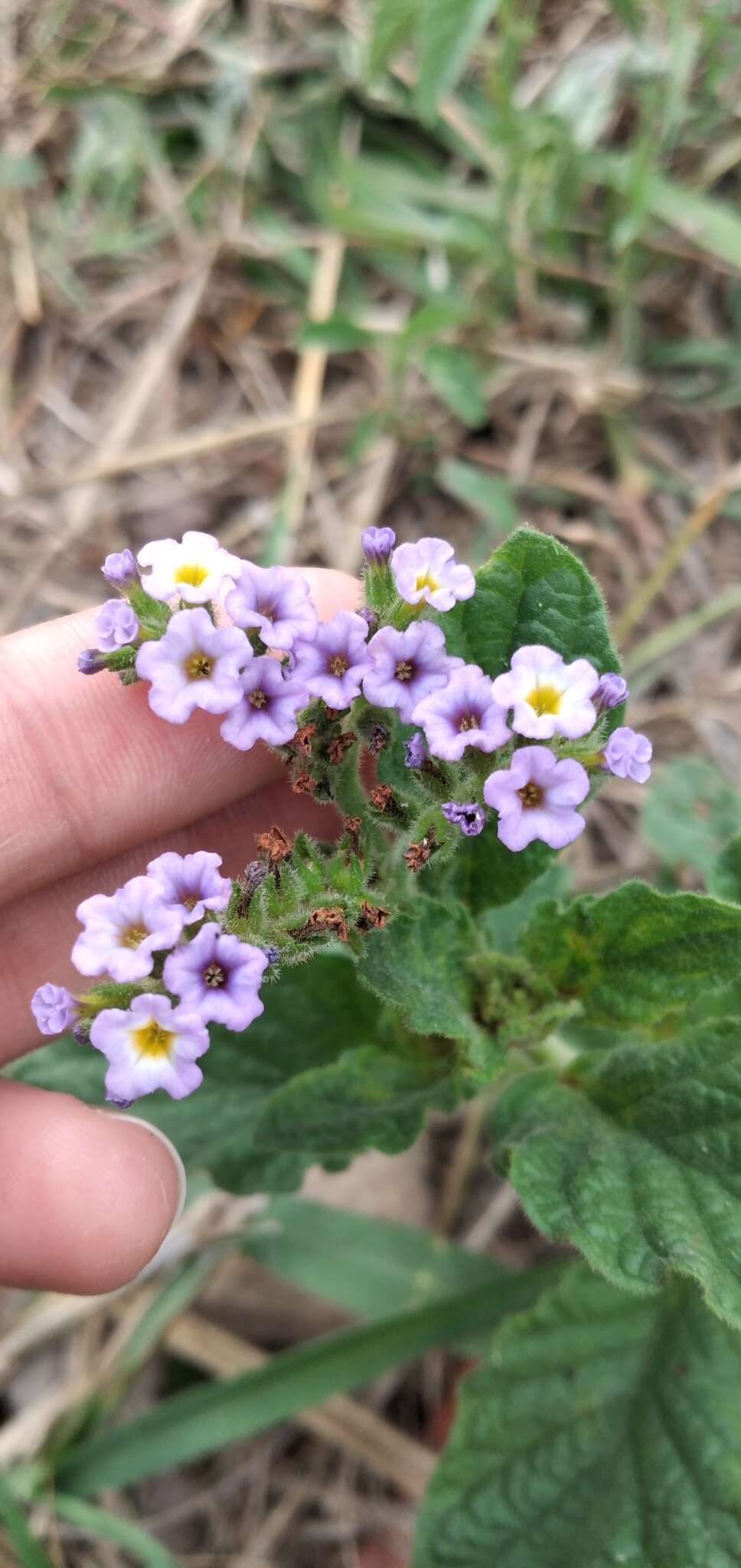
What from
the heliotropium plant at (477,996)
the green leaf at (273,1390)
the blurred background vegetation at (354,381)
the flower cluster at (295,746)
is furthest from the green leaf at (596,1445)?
the flower cluster at (295,746)

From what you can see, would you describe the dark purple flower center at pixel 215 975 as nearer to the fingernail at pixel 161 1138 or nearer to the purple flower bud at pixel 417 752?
the purple flower bud at pixel 417 752

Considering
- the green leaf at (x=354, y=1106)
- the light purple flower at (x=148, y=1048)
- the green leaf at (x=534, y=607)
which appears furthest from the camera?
the green leaf at (x=354, y=1106)

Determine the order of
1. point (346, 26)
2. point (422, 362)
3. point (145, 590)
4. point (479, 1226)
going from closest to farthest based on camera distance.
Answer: point (145, 590), point (479, 1226), point (422, 362), point (346, 26)

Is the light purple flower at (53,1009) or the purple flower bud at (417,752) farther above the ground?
the purple flower bud at (417,752)

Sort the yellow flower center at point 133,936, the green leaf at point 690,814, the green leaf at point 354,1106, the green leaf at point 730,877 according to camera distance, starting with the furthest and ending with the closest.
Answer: the green leaf at point 690,814, the green leaf at point 730,877, the green leaf at point 354,1106, the yellow flower center at point 133,936

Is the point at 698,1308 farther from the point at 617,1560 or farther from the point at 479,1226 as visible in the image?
the point at 479,1226

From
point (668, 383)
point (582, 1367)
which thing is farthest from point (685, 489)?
point (582, 1367)
